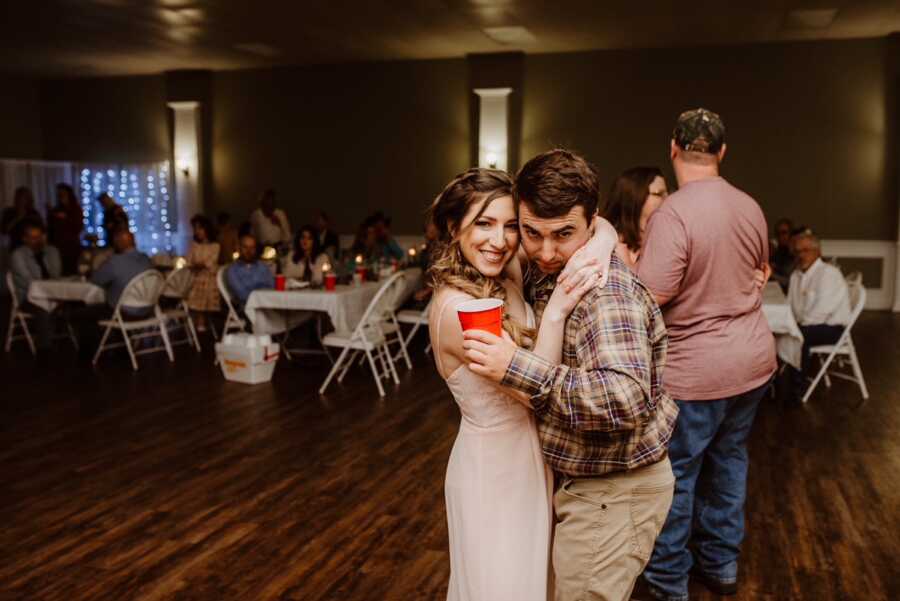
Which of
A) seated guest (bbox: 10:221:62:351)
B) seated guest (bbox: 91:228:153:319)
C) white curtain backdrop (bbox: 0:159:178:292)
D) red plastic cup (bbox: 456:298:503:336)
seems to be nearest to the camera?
red plastic cup (bbox: 456:298:503:336)

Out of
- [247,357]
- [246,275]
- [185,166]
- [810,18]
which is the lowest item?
[247,357]

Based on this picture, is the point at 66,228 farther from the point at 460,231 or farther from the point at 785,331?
the point at 460,231

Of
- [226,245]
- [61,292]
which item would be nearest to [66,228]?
[226,245]

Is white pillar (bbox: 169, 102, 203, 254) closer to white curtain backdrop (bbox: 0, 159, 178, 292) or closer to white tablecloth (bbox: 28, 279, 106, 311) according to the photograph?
white curtain backdrop (bbox: 0, 159, 178, 292)

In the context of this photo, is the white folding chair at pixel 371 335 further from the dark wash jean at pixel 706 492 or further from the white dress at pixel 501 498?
the white dress at pixel 501 498

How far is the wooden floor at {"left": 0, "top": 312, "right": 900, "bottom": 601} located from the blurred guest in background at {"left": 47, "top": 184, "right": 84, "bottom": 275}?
5974 mm

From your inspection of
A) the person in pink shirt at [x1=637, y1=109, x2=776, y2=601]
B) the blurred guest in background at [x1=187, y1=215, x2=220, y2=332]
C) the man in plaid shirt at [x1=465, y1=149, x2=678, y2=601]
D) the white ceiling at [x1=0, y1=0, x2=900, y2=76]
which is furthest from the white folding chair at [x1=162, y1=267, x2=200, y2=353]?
the man in plaid shirt at [x1=465, y1=149, x2=678, y2=601]

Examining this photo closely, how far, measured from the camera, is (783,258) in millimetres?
8781

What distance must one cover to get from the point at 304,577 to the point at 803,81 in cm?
982

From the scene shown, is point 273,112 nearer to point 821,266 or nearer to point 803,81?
point 803,81

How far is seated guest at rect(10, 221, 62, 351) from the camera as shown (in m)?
7.57

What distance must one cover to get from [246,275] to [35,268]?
241 centimetres

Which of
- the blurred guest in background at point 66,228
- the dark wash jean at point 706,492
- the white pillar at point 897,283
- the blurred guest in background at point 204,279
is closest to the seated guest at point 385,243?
the blurred guest in background at point 204,279

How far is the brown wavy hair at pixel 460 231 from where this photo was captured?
5.41 ft
